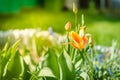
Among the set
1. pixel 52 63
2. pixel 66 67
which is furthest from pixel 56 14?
pixel 66 67

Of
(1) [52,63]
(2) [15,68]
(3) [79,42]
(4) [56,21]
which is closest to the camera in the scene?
(3) [79,42]

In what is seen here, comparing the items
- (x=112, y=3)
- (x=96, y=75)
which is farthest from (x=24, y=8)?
(x=96, y=75)

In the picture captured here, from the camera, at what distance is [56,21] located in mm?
11742

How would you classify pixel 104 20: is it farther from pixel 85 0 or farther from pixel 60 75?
pixel 60 75

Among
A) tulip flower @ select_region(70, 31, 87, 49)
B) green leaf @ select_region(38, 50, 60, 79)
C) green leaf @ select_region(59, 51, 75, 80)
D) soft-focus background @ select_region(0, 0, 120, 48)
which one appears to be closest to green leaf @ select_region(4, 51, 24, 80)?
green leaf @ select_region(38, 50, 60, 79)

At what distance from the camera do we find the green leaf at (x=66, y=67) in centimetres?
300

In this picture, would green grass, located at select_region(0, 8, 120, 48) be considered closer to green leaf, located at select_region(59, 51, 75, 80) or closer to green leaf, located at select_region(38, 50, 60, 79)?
green leaf, located at select_region(38, 50, 60, 79)

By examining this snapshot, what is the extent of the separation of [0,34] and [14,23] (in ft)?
14.8

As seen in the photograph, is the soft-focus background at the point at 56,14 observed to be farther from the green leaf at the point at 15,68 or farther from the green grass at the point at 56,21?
the green leaf at the point at 15,68

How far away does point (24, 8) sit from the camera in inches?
533

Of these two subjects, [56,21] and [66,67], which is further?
[56,21]

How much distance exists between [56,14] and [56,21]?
1.69 metres

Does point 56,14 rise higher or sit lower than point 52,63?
higher

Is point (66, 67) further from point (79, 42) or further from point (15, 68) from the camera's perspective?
point (15, 68)
